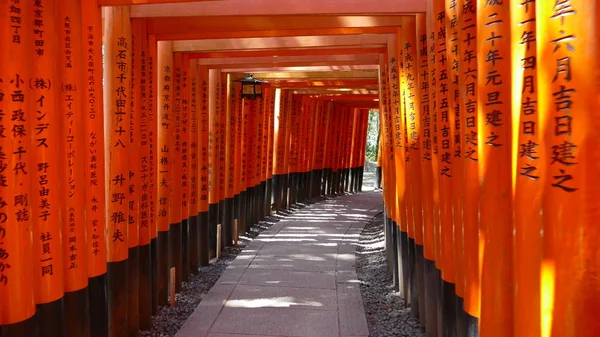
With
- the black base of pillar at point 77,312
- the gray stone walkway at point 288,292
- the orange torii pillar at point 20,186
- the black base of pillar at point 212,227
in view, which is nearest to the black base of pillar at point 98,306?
the black base of pillar at point 77,312

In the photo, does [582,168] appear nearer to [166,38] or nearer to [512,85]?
[512,85]

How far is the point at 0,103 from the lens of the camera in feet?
9.64

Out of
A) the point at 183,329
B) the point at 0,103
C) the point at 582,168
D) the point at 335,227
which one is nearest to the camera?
the point at 582,168

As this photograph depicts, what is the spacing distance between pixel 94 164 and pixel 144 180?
139 cm

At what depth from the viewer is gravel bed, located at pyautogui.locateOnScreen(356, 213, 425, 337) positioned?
5.52 metres

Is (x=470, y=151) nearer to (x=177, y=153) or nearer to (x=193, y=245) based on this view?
(x=177, y=153)

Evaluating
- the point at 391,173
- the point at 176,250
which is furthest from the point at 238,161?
the point at 391,173

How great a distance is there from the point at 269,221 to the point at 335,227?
1817 mm

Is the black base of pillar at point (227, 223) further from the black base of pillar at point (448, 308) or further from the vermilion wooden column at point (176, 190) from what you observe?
the black base of pillar at point (448, 308)

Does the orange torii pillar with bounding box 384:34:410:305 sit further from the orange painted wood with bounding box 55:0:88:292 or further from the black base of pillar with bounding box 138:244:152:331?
the orange painted wood with bounding box 55:0:88:292

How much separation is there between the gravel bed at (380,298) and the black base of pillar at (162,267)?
8.72 feet

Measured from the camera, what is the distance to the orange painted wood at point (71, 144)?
364cm

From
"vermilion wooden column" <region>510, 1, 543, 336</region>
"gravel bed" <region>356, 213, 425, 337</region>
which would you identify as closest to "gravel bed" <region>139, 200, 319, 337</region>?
"gravel bed" <region>356, 213, 425, 337</region>

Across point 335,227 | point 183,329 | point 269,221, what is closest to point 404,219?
point 183,329
